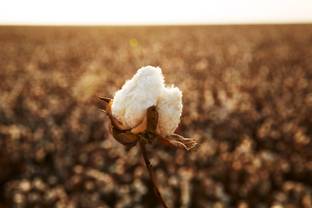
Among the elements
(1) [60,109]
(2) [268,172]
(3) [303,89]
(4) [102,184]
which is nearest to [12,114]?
(1) [60,109]

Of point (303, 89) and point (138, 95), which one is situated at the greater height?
point (303, 89)

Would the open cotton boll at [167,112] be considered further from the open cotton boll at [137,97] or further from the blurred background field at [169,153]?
the blurred background field at [169,153]

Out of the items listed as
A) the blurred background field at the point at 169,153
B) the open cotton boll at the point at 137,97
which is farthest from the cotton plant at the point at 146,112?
the blurred background field at the point at 169,153

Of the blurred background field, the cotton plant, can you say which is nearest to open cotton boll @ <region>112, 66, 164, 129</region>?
the cotton plant

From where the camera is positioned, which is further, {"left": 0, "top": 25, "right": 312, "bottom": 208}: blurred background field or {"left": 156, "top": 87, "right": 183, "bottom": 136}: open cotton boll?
{"left": 0, "top": 25, "right": 312, "bottom": 208}: blurred background field

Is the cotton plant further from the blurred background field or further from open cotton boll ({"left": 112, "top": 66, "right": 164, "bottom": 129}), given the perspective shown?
the blurred background field

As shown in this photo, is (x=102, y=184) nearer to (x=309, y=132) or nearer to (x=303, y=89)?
(x=309, y=132)

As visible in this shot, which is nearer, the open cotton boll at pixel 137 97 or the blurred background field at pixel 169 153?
the open cotton boll at pixel 137 97

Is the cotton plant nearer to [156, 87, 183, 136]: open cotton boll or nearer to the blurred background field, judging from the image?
[156, 87, 183, 136]: open cotton boll
